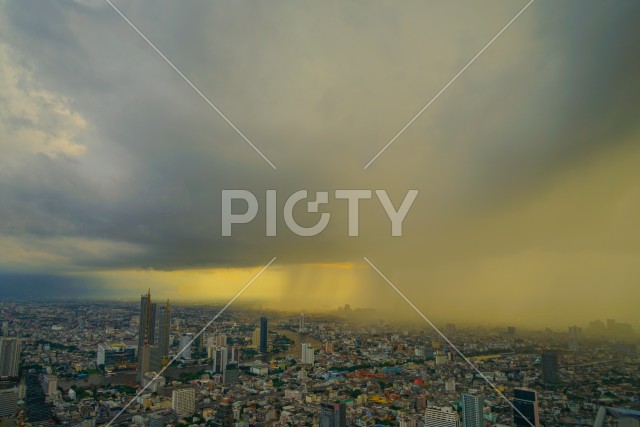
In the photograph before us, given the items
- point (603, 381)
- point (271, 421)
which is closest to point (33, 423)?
point (271, 421)

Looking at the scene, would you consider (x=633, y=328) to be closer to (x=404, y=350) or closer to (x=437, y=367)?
(x=437, y=367)

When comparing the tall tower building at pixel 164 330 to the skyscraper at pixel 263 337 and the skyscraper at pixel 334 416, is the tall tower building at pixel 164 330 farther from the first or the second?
the skyscraper at pixel 334 416

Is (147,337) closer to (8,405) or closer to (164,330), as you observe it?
(164,330)

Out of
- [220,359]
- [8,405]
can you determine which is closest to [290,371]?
[220,359]

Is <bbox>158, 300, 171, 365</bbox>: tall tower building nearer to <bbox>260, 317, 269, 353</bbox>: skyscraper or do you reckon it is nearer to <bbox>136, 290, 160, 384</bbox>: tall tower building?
<bbox>136, 290, 160, 384</bbox>: tall tower building

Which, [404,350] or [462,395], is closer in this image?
[462,395]

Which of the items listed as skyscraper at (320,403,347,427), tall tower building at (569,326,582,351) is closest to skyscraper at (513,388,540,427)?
tall tower building at (569,326,582,351)

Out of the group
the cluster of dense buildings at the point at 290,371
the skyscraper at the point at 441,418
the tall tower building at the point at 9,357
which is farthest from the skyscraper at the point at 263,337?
the tall tower building at the point at 9,357
